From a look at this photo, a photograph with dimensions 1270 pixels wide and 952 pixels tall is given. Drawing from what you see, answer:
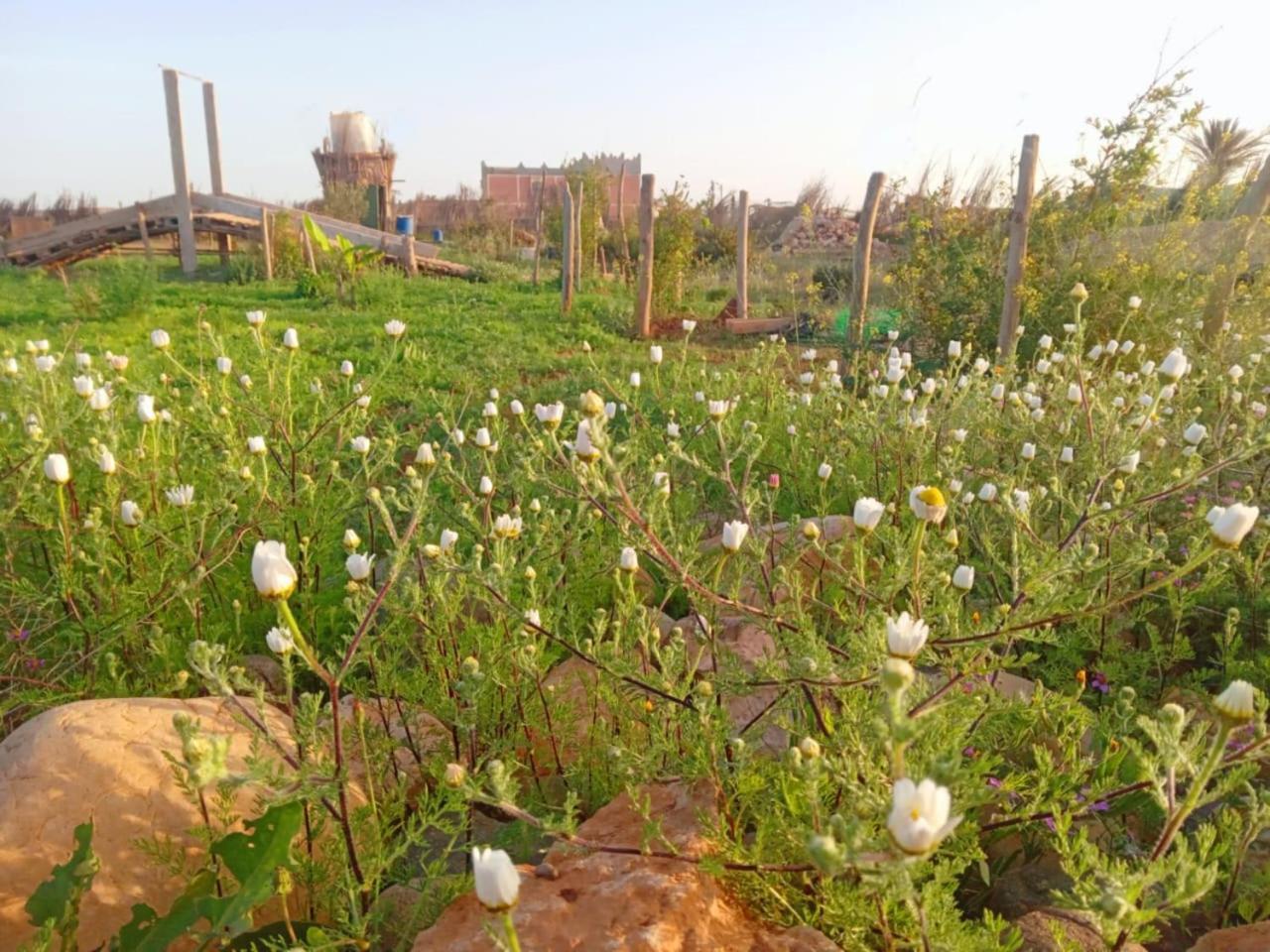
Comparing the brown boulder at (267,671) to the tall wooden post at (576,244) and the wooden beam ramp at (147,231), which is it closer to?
the tall wooden post at (576,244)

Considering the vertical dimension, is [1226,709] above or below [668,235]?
below

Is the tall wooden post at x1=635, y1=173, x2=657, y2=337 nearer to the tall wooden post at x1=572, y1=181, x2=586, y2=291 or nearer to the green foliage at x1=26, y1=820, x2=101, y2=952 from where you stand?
the tall wooden post at x1=572, y1=181, x2=586, y2=291

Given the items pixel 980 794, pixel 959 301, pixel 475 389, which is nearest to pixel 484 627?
pixel 980 794

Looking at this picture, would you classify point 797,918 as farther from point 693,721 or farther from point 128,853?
point 128,853

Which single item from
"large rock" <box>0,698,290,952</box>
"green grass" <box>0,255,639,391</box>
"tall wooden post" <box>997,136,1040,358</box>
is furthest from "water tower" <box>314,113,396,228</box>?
"large rock" <box>0,698,290,952</box>


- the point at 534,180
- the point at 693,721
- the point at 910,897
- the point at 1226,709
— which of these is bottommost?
the point at 693,721

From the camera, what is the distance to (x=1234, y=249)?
6.69 metres

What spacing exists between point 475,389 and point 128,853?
5662mm

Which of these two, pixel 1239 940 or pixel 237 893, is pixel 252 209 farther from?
pixel 1239 940

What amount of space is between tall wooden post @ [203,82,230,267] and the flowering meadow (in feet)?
48.4

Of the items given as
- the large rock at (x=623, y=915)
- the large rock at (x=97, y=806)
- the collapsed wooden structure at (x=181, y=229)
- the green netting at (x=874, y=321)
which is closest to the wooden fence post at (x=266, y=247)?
the collapsed wooden structure at (x=181, y=229)

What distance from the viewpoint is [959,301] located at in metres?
8.34

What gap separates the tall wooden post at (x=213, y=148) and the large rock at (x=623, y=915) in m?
16.8

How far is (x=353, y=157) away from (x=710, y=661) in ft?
82.2
